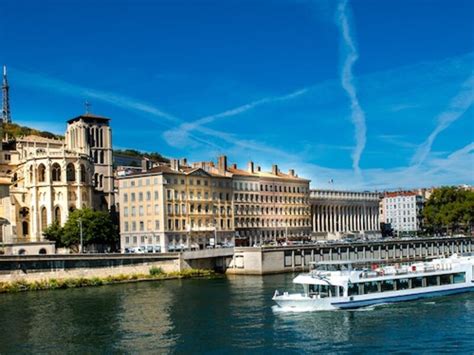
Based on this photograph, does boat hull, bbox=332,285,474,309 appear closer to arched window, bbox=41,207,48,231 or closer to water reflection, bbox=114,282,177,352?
water reflection, bbox=114,282,177,352

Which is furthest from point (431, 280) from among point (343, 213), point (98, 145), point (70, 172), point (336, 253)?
point (343, 213)

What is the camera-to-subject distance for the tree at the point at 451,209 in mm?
139375

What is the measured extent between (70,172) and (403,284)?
6437 cm

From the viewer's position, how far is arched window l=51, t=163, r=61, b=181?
106812 mm

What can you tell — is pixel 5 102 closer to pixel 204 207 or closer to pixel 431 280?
pixel 204 207

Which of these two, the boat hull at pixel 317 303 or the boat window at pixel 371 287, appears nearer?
the boat hull at pixel 317 303

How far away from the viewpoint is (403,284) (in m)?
57.8

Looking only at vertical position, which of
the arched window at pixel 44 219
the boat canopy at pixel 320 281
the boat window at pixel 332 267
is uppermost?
the arched window at pixel 44 219

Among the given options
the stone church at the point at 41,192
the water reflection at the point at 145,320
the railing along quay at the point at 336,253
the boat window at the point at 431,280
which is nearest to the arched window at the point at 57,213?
the stone church at the point at 41,192

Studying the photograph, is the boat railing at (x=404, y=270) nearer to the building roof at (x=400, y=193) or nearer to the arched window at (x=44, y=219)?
A: the arched window at (x=44, y=219)

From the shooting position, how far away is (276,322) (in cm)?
4725

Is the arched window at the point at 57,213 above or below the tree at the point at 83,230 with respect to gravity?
above

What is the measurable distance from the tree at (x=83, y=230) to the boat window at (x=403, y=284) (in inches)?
1926

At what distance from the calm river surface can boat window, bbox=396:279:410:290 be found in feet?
6.67
